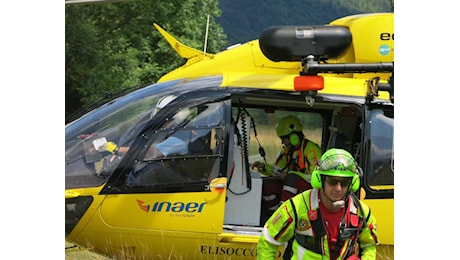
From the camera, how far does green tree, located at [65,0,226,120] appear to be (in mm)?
19344

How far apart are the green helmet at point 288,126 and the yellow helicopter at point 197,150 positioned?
2.58 feet

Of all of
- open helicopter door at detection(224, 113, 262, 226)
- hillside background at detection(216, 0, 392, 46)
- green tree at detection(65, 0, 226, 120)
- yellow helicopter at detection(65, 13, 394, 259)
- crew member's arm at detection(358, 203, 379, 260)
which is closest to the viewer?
crew member's arm at detection(358, 203, 379, 260)

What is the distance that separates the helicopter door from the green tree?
1240 centimetres

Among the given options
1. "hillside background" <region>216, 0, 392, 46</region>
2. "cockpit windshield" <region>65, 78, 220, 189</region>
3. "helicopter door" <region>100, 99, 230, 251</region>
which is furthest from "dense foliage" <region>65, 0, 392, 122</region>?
"hillside background" <region>216, 0, 392, 46</region>

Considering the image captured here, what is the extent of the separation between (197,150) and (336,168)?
210 centimetres

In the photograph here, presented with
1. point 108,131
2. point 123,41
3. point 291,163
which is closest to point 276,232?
point 108,131

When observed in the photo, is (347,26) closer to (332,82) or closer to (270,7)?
(332,82)

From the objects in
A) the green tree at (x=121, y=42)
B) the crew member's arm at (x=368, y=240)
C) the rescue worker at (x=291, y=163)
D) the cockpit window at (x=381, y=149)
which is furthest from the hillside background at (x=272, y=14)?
the crew member's arm at (x=368, y=240)

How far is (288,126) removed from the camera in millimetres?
7059

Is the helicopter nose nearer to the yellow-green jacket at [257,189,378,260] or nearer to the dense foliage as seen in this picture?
the yellow-green jacket at [257,189,378,260]

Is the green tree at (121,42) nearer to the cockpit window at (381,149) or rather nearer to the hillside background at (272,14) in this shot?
the cockpit window at (381,149)

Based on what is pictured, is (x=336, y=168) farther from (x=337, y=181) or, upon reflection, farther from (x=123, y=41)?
(x=123, y=41)

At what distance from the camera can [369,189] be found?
20.0ft

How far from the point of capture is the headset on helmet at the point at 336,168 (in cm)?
411
